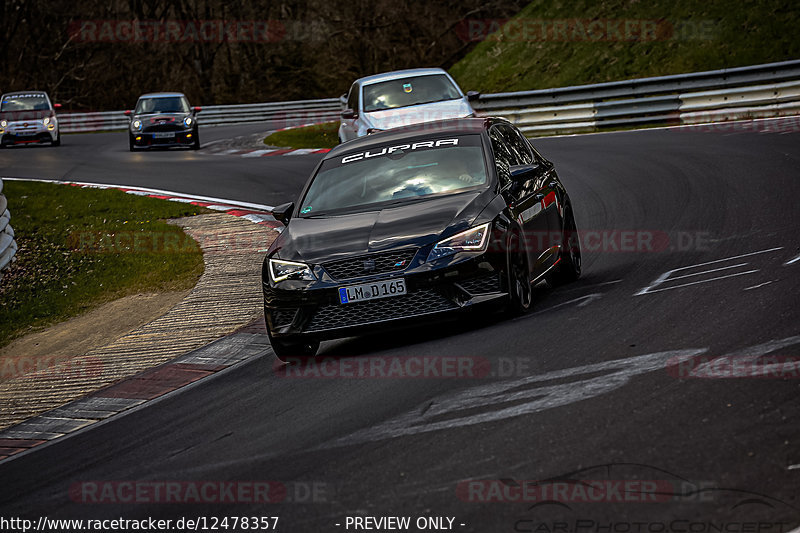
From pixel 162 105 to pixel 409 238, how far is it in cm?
2434

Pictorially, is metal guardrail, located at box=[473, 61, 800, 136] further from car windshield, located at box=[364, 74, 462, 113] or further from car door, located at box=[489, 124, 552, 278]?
car door, located at box=[489, 124, 552, 278]

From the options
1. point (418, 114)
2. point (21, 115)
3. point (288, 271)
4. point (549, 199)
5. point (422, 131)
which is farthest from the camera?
point (21, 115)

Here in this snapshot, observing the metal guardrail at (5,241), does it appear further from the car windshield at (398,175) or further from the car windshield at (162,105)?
the car windshield at (162,105)

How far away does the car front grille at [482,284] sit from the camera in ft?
26.0

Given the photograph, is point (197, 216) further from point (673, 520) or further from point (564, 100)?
point (673, 520)

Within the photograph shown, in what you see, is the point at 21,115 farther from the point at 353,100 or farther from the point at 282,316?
the point at 282,316

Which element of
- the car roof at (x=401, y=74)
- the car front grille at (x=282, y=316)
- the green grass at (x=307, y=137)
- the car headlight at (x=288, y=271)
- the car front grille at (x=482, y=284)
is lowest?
the green grass at (x=307, y=137)

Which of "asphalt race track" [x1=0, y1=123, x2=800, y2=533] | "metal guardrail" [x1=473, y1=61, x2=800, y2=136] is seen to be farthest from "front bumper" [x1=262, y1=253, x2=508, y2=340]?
"metal guardrail" [x1=473, y1=61, x2=800, y2=136]

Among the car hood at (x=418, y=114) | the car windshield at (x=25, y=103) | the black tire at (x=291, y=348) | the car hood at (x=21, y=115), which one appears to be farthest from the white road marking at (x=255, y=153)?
the black tire at (x=291, y=348)

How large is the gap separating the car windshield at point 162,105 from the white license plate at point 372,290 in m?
24.1

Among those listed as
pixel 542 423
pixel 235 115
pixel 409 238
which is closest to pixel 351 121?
pixel 409 238

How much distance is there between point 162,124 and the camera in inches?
1193

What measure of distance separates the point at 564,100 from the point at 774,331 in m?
19.7

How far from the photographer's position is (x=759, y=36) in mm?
29328
